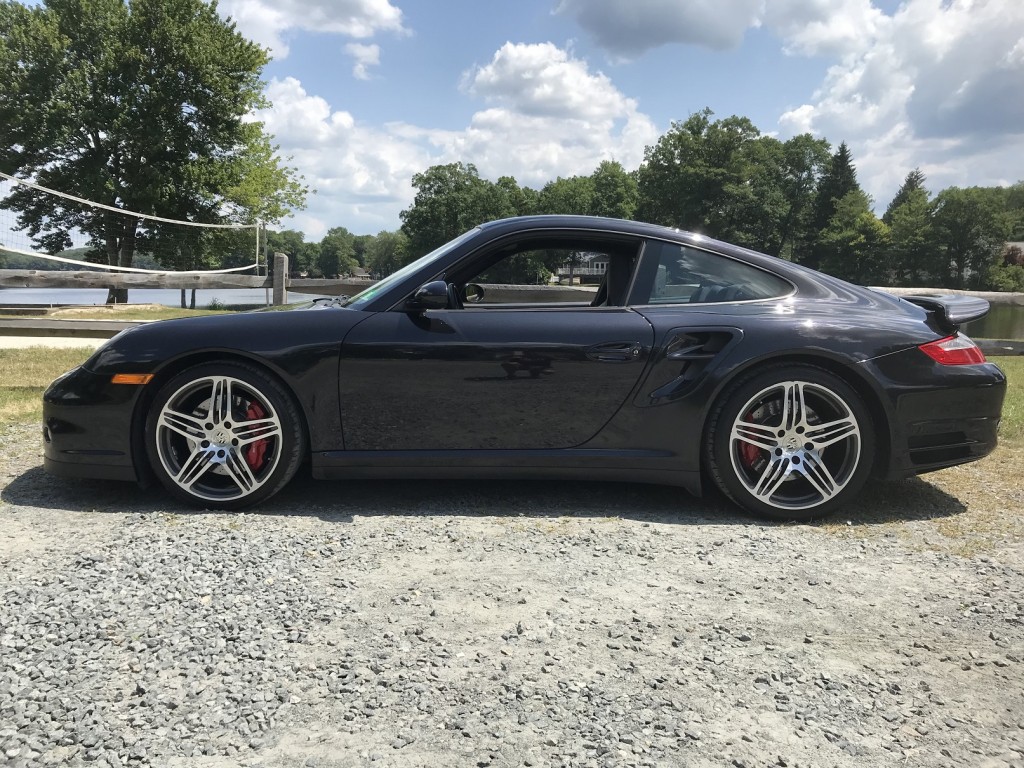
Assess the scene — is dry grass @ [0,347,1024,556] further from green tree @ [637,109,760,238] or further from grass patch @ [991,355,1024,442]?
green tree @ [637,109,760,238]

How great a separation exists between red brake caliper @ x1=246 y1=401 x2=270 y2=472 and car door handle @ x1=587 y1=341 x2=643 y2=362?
1.51 m

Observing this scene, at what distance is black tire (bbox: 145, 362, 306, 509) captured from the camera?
317cm

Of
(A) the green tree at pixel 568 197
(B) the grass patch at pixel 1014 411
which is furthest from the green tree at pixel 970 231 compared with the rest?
(B) the grass patch at pixel 1014 411

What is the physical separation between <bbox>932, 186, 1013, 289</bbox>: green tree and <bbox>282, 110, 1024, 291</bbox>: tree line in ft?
0.31

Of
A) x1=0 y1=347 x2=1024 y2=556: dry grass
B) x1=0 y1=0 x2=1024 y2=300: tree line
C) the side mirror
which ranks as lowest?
x1=0 y1=347 x2=1024 y2=556: dry grass

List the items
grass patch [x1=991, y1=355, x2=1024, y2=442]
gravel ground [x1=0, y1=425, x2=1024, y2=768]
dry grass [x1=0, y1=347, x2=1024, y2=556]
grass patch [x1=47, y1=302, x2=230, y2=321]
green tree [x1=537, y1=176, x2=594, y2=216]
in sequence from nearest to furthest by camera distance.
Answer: gravel ground [x1=0, y1=425, x2=1024, y2=768] < dry grass [x1=0, y1=347, x2=1024, y2=556] < grass patch [x1=991, y1=355, x2=1024, y2=442] < grass patch [x1=47, y1=302, x2=230, y2=321] < green tree [x1=537, y1=176, x2=594, y2=216]

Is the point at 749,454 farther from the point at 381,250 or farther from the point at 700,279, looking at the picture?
the point at 381,250

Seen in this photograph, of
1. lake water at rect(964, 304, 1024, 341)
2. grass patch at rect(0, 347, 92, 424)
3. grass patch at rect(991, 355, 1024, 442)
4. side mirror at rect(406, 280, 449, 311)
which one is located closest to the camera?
side mirror at rect(406, 280, 449, 311)

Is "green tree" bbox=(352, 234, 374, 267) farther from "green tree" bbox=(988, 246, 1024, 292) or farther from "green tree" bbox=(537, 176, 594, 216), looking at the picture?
"green tree" bbox=(988, 246, 1024, 292)

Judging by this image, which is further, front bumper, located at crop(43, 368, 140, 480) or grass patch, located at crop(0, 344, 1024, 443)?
grass patch, located at crop(0, 344, 1024, 443)

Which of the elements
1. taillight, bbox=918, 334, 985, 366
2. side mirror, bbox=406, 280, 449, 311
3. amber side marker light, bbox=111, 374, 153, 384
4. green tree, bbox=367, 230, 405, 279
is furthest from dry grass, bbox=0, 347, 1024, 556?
green tree, bbox=367, 230, 405, 279

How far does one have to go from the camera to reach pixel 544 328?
126 inches

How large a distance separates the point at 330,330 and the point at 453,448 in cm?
77

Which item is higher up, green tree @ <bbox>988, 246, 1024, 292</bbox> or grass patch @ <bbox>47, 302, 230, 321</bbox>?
green tree @ <bbox>988, 246, 1024, 292</bbox>
